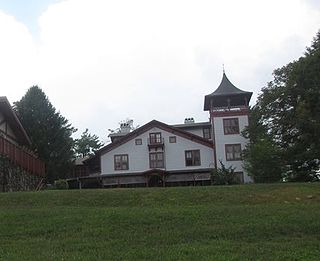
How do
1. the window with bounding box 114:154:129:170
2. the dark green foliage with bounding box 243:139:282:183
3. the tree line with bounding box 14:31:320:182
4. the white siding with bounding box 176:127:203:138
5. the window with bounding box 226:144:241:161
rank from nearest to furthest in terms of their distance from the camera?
the tree line with bounding box 14:31:320:182 → the dark green foliage with bounding box 243:139:282:183 → the window with bounding box 226:144:241:161 → the window with bounding box 114:154:129:170 → the white siding with bounding box 176:127:203:138

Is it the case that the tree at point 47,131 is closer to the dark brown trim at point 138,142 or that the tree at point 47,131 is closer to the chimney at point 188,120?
the dark brown trim at point 138,142

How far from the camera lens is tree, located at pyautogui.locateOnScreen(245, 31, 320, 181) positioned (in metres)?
40.8

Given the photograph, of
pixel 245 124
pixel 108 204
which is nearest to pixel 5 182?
pixel 108 204

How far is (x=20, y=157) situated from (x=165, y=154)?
25.2 m

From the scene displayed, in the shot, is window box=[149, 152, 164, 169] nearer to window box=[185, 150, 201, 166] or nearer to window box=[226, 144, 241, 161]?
window box=[185, 150, 201, 166]

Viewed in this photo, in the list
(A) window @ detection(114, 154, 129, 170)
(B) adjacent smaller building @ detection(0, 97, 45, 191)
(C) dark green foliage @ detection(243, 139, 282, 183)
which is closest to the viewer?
(B) adjacent smaller building @ detection(0, 97, 45, 191)

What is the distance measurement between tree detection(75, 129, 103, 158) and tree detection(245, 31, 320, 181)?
37885 millimetres

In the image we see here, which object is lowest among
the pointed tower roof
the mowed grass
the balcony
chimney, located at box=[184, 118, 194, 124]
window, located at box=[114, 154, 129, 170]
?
the mowed grass

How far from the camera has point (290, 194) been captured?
2334 cm

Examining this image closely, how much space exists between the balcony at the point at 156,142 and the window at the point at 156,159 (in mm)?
805

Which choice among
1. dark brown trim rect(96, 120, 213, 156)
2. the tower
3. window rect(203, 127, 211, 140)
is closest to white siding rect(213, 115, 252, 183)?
the tower

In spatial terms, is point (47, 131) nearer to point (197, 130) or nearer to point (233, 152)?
point (197, 130)

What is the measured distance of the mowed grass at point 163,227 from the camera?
12.9 metres

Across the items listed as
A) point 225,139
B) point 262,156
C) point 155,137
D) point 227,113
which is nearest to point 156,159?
point 155,137
